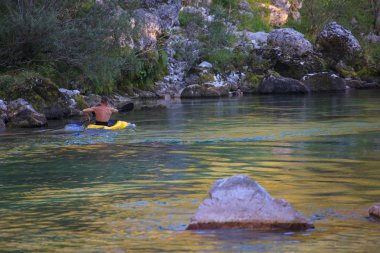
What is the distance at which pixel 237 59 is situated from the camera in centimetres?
4956

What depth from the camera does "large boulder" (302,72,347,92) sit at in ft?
152

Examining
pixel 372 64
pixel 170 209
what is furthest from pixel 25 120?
pixel 372 64

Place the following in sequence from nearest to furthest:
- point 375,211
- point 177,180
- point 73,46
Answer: point 375,211, point 177,180, point 73,46

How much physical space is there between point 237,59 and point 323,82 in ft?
19.3

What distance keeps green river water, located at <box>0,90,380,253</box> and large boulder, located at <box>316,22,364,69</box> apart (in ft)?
82.7

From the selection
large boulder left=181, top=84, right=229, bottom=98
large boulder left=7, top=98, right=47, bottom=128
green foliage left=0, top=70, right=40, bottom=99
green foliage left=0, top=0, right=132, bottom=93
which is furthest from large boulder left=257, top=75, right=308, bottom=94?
large boulder left=7, top=98, right=47, bottom=128

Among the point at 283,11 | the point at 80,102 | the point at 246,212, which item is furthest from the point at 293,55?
the point at 246,212

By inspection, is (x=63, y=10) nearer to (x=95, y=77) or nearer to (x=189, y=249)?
(x=95, y=77)

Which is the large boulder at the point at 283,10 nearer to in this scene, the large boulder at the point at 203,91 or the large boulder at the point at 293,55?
the large boulder at the point at 293,55

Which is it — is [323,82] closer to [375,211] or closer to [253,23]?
[253,23]

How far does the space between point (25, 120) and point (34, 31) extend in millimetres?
6251

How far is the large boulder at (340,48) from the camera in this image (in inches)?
2021

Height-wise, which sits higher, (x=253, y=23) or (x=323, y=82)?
(x=253, y=23)

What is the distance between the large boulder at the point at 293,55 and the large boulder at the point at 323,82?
126 centimetres
